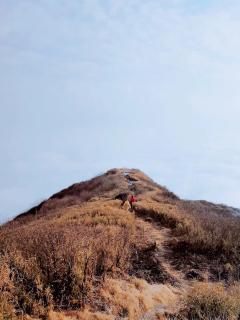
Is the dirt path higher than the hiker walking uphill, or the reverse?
the hiker walking uphill

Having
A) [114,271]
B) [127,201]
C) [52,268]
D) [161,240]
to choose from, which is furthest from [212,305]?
[127,201]

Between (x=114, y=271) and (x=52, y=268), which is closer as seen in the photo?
(x=52, y=268)

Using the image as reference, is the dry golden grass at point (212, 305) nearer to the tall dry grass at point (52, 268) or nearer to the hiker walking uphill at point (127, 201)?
the tall dry grass at point (52, 268)

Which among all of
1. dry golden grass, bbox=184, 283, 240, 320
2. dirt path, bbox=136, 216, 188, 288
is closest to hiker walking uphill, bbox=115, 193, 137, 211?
dirt path, bbox=136, 216, 188, 288

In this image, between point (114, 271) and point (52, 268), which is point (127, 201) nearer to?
point (114, 271)

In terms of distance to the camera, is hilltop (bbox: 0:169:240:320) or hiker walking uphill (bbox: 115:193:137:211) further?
hiker walking uphill (bbox: 115:193:137:211)

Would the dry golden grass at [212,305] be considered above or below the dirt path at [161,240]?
below

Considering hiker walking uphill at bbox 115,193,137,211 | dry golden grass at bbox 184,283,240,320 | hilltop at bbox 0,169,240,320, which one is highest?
hiker walking uphill at bbox 115,193,137,211

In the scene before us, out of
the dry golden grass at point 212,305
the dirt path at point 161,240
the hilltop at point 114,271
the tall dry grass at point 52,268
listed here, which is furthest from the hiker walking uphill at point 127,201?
the dry golden grass at point 212,305

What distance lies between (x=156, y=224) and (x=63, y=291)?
1082cm

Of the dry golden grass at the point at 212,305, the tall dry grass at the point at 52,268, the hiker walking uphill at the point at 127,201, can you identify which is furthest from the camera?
the hiker walking uphill at the point at 127,201

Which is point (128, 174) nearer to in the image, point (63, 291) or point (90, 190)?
point (90, 190)

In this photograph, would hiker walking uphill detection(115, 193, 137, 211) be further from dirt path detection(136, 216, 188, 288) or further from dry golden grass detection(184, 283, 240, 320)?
dry golden grass detection(184, 283, 240, 320)

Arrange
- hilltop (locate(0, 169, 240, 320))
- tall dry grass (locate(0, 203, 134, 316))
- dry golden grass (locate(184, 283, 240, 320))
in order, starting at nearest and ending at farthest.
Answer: tall dry grass (locate(0, 203, 134, 316)) → hilltop (locate(0, 169, 240, 320)) → dry golden grass (locate(184, 283, 240, 320))
